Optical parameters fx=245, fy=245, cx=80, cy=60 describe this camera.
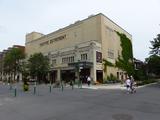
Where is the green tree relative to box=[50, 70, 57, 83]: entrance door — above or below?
above

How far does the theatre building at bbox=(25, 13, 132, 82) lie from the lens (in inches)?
2034

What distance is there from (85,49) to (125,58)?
15.5 metres

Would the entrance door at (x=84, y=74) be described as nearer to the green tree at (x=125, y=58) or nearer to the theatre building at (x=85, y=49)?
the theatre building at (x=85, y=49)

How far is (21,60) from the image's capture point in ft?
259

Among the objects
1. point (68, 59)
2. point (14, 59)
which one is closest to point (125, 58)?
point (68, 59)

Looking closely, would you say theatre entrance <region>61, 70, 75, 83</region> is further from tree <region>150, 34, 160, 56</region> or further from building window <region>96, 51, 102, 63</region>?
tree <region>150, 34, 160, 56</region>

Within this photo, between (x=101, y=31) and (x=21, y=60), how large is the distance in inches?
1365

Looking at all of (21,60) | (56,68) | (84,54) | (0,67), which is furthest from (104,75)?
(0,67)

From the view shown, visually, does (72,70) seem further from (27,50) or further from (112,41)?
(27,50)

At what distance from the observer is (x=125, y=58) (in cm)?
6384

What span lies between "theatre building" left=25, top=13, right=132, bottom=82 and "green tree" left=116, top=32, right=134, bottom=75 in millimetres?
1145

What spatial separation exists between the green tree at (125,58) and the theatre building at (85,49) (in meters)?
1.14

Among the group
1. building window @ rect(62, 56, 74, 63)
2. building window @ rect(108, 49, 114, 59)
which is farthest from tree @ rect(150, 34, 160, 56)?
building window @ rect(62, 56, 74, 63)

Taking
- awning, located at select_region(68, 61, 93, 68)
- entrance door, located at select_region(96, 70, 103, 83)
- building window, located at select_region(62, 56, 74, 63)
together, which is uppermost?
building window, located at select_region(62, 56, 74, 63)
